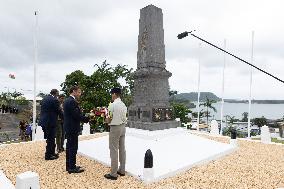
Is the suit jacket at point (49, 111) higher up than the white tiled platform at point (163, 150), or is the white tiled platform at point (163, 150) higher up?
the suit jacket at point (49, 111)

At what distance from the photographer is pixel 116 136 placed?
6.67m

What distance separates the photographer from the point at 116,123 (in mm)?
6695

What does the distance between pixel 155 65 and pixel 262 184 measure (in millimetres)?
5997

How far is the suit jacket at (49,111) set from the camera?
830cm

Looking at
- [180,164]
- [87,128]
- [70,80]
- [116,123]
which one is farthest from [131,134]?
[70,80]

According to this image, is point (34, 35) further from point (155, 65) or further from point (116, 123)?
point (116, 123)

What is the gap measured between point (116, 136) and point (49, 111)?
2.88 metres

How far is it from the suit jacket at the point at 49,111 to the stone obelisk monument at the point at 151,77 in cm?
338

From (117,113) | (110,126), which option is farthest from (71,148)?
(117,113)

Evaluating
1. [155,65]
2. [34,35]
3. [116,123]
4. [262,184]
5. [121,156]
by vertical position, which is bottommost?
[262,184]

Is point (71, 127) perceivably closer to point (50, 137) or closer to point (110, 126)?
point (110, 126)

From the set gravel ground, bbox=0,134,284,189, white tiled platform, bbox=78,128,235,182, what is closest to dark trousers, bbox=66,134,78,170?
gravel ground, bbox=0,134,284,189

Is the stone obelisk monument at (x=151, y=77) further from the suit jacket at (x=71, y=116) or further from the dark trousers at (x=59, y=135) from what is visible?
the suit jacket at (x=71, y=116)

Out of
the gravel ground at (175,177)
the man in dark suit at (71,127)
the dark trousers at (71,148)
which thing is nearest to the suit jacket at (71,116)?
the man in dark suit at (71,127)
